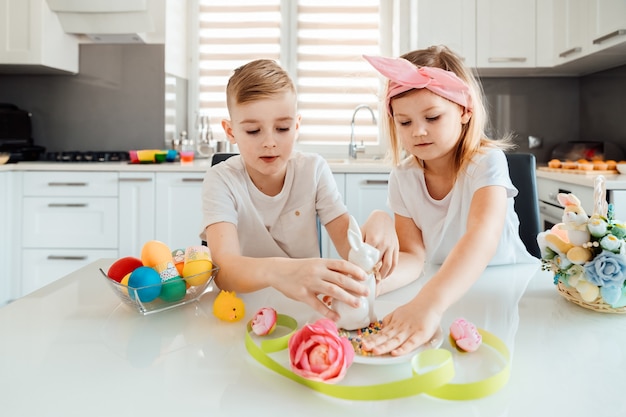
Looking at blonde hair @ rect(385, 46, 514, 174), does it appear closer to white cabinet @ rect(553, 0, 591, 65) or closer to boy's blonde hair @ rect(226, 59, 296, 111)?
boy's blonde hair @ rect(226, 59, 296, 111)

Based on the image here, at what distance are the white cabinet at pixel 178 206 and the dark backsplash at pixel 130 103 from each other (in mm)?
715

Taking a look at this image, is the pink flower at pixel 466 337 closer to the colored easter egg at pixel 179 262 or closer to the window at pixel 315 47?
the colored easter egg at pixel 179 262

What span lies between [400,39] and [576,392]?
3079 millimetres

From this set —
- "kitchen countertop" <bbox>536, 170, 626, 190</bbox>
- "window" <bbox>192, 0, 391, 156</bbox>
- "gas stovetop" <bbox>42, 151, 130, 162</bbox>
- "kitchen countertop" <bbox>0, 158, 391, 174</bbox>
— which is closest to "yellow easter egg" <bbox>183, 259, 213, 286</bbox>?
"kitchen countertop" <bbox>536, 170, 626, 190</bbox>

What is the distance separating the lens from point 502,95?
353cm

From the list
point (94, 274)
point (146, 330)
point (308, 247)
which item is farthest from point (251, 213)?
point (146, 330)

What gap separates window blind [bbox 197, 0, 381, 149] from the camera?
12.0 feet

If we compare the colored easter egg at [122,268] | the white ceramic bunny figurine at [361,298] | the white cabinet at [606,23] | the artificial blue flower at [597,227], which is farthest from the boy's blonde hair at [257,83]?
the white cabinet at [606,23]

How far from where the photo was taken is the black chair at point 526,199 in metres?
1.61

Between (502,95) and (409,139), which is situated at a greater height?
(502,95)

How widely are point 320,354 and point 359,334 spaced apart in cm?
15

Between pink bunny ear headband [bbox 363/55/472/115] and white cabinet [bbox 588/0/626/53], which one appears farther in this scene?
white cabinet [bbox 588/0/626/53]

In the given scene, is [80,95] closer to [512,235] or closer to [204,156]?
[204,156]

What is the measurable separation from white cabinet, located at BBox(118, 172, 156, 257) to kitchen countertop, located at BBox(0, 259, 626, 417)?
2058 mm
